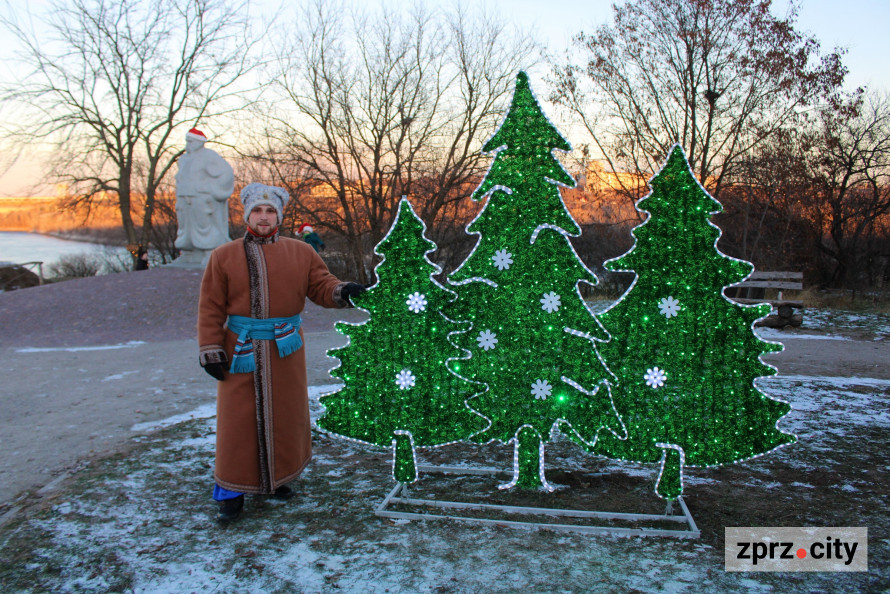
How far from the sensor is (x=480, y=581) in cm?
304

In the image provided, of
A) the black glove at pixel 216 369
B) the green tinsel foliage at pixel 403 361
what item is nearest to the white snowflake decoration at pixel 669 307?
the green tinsel foliage at pixel 403 361

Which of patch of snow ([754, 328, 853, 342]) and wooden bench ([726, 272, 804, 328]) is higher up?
wooden bench ([726, 272, 804, 328])

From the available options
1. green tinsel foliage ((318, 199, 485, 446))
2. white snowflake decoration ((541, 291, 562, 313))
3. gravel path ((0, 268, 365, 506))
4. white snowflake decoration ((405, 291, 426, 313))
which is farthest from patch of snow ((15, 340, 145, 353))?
white snowflake decoration ((541, 291, 562, 313))

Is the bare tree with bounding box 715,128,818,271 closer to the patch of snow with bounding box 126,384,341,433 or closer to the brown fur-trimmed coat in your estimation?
the patch of snow with bounding box 126,384,341,433

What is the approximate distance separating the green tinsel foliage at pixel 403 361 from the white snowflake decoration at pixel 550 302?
0.58 m

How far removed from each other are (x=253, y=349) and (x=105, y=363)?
6.97 m

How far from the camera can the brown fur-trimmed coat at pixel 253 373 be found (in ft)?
12.2

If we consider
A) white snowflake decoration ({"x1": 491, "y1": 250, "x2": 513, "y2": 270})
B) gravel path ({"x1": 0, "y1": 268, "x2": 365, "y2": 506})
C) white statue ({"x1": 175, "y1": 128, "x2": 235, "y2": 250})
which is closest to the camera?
white snowflake decoration ({"x1": 491, "y1": 250, "x2": 513, "y2": 270})

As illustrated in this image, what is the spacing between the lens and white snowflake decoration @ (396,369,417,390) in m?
3.92

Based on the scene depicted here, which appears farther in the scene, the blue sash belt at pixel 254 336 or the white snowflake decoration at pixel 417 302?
the white snowflake decoration at pixel 417 302

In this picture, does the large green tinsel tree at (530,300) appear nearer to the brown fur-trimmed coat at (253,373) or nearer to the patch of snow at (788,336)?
the brown fur-trimmed coat at (253,373)

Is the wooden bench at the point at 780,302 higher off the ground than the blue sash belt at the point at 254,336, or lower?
lower

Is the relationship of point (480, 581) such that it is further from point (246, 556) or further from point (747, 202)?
point (747, 202)

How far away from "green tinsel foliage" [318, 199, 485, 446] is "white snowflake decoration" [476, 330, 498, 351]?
0.16 metres
